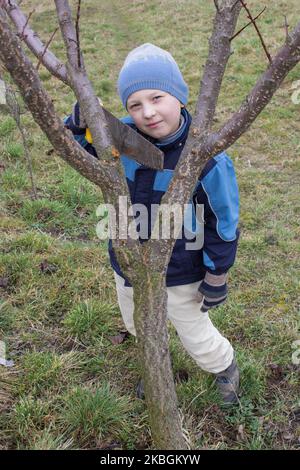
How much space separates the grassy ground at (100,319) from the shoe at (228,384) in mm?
64

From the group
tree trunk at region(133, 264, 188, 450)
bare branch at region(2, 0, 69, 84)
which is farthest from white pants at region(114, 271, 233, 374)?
bare branch at region(2, 0, 69, 84)

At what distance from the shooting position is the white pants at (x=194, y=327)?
266cm

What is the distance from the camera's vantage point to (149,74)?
2270 mm

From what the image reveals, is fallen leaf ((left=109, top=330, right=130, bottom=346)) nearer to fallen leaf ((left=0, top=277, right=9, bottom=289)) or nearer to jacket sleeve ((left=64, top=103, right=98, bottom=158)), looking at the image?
fallen leaf ((left=0, top=277, right=9, bottom=289))

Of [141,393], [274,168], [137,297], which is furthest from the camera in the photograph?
[274,168]

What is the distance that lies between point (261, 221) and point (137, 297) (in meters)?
3.41

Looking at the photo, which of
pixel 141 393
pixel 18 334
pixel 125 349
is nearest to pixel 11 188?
pixel 18 334

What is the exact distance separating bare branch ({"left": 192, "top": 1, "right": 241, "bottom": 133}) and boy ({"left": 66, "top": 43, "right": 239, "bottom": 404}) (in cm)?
29

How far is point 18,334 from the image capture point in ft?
11.0

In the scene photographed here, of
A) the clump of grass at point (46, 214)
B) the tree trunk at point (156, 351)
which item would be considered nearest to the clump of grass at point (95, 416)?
the tree trunk at point (156, 351)

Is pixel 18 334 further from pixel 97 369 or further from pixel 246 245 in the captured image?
pixel 246 245

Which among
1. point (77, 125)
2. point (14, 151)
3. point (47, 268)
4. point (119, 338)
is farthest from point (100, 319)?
point (14, 151)
